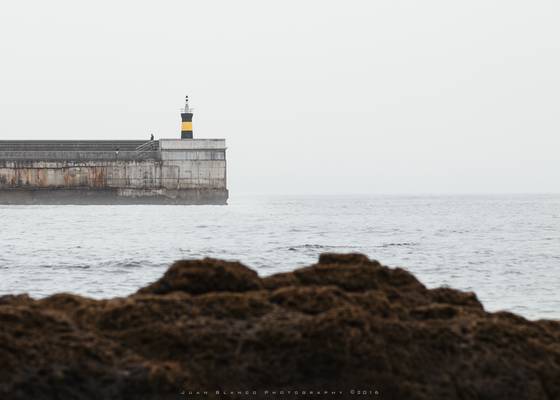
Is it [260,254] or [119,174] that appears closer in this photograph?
[260,254]

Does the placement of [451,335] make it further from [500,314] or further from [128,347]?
[128,347]

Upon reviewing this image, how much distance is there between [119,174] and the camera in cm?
5603

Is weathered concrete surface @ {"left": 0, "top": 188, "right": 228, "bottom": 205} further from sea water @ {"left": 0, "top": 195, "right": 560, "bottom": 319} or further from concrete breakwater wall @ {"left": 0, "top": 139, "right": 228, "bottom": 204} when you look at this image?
sea water @ {"left": 0, "top": 195, "right": 560, "bottom": 319}

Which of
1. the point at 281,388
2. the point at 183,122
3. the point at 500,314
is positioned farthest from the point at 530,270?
the point at 183,122

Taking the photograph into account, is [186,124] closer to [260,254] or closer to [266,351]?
[260,254]

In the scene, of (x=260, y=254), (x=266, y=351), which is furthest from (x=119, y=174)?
(x=266, y=351)

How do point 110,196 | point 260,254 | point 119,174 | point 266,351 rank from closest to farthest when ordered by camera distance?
point 266,351 < point 260,254 < point 119,174 < point 110,196

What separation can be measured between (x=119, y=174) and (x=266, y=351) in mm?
52345

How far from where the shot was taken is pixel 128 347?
479 cm

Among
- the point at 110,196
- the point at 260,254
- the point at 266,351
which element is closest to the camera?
the point at 266,351

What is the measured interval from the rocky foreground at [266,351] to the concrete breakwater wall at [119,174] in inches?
2023

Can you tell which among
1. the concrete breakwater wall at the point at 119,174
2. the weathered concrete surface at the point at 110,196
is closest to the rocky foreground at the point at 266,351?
the concrete breakwater wall at the point at 119,174

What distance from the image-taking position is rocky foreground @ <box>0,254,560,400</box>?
449 cm

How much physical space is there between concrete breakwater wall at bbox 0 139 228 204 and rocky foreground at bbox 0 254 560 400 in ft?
169
